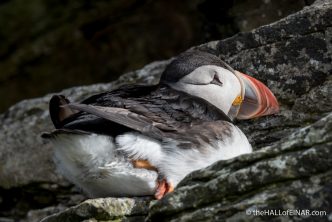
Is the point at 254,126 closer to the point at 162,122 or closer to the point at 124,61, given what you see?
the point at 162,122

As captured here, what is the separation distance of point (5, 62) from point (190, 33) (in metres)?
2.34

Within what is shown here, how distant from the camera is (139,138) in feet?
17.3

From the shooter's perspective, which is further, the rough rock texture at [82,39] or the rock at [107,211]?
the rough rock texture at [82,39]

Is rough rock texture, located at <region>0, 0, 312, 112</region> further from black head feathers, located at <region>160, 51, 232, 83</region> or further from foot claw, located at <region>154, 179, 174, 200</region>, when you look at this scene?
A: foot claw, located at <region>154, 179, 174, 200</region>

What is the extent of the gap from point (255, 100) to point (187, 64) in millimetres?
552

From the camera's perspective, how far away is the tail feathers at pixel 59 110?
5551 mm

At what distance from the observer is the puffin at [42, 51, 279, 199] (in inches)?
205

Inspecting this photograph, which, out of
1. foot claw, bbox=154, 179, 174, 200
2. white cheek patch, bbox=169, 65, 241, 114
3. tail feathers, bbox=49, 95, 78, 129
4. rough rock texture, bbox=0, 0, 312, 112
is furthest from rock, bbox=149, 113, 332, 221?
rough rock texture, bbox=0, 0, 312, 112

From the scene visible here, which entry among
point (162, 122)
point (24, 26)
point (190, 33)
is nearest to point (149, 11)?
point (190, 33)

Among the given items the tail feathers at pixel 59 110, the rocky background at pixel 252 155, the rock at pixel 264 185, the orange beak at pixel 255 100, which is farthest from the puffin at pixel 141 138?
the rock at pixel 264 185

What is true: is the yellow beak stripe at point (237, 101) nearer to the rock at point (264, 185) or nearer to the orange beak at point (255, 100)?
the orange beak at point (255, 100)

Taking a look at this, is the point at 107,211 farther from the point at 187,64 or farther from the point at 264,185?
the point at 187,64

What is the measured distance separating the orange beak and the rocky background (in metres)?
0.17

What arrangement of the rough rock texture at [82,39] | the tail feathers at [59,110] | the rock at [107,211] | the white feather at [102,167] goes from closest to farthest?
1. the rock at [107,211]
2. the white feather at [102,167]
3. the tail feathers at [59,110]
4. the rough rock texture at [82,39]
